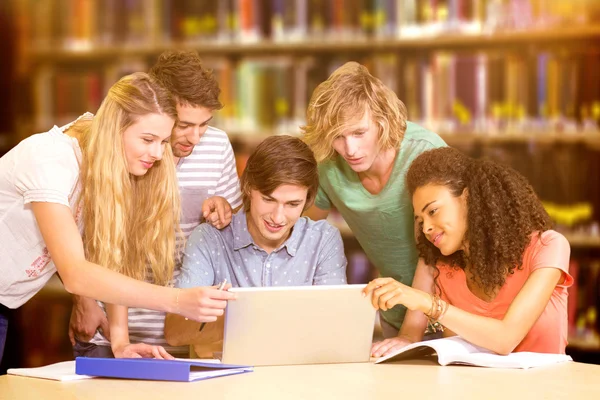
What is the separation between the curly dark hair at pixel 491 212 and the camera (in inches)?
74.6

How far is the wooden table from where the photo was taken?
1.47 m

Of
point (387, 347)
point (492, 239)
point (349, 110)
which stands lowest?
point (387, 347)

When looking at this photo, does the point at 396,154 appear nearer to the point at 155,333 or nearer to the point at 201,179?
the point at 201,179

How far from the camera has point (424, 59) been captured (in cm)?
343

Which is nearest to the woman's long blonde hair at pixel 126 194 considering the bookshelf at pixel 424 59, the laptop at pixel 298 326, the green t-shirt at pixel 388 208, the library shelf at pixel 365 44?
the laptop at pixel 298 326

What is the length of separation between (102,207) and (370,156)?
2.28ft

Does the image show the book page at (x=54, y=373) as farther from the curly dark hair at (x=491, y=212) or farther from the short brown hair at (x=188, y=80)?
the curly dark hair at (x=491, y=212)

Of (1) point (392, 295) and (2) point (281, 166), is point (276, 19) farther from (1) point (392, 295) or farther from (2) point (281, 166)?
(1) point (392, 295)

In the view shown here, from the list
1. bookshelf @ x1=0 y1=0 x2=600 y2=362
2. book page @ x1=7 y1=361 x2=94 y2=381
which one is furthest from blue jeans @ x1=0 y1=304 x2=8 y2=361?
bookshelf @ x1=0 y1=0 x2=600 y2=362

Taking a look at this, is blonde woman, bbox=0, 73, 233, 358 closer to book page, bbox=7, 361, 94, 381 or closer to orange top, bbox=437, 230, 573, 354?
book page, bbox=7, 361, 94, 381

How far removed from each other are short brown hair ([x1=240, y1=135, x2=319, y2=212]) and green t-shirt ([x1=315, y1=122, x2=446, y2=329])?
19 cm

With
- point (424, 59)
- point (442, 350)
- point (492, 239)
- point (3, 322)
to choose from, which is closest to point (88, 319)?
point (3, 322)

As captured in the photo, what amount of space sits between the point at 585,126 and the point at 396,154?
1327 millimetres

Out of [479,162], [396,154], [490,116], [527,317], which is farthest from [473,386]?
[490,116]
